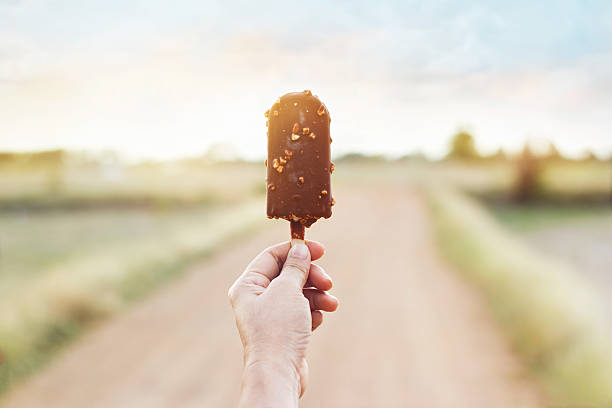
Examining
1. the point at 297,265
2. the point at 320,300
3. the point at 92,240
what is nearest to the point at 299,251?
the point at 297,265

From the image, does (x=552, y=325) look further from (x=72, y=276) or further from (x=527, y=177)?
(x=527, y=177)

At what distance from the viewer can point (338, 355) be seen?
5.73 m

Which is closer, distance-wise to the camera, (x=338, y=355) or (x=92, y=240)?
(x=338, y=355)

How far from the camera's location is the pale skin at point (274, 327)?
1858mm

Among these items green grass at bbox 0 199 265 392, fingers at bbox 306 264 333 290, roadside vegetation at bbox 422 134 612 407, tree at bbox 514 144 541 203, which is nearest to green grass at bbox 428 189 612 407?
roadside vegetation at bbox 422 134 612 407

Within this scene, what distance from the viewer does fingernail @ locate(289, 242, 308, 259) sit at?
232 cm

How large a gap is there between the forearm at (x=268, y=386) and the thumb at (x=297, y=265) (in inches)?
15.6

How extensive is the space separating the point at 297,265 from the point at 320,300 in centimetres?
35

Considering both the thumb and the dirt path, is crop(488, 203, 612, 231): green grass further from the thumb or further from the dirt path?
the thumb

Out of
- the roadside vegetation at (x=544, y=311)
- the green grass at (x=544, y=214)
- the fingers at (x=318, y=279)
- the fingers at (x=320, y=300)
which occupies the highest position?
the fingers at (x=318, y=279)

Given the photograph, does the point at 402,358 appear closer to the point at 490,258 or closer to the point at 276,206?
the point at 276,206

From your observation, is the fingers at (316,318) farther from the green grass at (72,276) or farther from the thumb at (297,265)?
the green grass at (72,276)

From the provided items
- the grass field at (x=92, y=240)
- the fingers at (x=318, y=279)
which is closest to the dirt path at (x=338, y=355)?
the grass field at (x=92, y=240)

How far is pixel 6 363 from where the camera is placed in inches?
216
